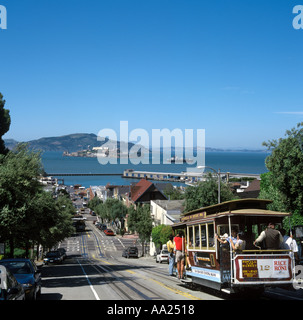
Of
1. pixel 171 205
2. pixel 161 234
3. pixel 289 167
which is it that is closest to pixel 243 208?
pixel 289 167

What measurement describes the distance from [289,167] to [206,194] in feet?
66.0

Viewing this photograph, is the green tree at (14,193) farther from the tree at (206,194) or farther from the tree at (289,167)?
the tree at (206,194)

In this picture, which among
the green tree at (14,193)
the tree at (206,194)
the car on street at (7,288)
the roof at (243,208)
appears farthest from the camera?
the tree at (206,194)

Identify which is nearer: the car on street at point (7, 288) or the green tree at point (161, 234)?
the car on street at point (7, 288)

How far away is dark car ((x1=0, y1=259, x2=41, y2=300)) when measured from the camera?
1446 cm

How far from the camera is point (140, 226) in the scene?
69875 millimetres

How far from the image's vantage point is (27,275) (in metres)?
15.4

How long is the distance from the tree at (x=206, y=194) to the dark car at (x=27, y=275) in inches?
1279

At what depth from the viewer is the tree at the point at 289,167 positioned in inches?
1131

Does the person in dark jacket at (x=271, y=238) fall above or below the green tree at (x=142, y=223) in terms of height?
above

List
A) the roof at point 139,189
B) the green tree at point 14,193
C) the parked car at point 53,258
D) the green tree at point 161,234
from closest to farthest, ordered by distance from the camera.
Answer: the green tree at point 14,193, the parked car at point 53,258, the green tree at point 161,234, the roof at point 139,189

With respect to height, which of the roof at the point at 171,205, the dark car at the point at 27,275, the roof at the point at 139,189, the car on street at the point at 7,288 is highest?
the roof at the point at 139,189

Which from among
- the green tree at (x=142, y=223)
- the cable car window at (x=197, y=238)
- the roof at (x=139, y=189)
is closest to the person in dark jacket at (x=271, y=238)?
the cable car window at (x=197, y=238)

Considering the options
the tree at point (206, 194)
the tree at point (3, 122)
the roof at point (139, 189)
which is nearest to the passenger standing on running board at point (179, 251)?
the tree at point (3, 122)
